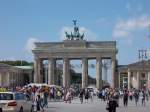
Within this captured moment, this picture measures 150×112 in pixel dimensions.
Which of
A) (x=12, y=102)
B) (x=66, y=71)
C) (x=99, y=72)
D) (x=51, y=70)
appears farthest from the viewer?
(x=51, y=70)

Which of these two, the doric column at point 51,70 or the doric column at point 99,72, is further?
the doric column at point 51,70

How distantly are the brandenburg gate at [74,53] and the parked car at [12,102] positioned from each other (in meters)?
94.7

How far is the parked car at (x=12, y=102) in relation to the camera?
1222 inches

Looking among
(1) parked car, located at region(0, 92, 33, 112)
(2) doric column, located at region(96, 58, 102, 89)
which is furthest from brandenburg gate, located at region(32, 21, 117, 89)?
(1) parked car, located at region(0, 92, 33, 112)

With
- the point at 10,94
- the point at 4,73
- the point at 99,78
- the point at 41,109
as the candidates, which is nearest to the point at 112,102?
the point at 10,94

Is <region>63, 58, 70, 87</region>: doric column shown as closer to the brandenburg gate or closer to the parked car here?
the brandenburg gate

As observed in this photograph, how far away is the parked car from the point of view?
102 feet

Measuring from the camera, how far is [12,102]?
3116cm

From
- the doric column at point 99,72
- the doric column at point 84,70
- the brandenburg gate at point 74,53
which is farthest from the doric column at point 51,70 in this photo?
the doric column at point 99,72

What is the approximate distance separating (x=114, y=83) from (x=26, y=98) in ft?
321

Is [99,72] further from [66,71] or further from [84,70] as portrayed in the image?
[66,71]

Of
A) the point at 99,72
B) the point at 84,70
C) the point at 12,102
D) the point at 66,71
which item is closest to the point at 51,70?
the point at 66,71

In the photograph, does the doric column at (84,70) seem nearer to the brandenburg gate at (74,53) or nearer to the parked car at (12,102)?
the brandenburg gate at (74,53)

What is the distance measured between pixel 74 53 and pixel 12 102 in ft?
326
